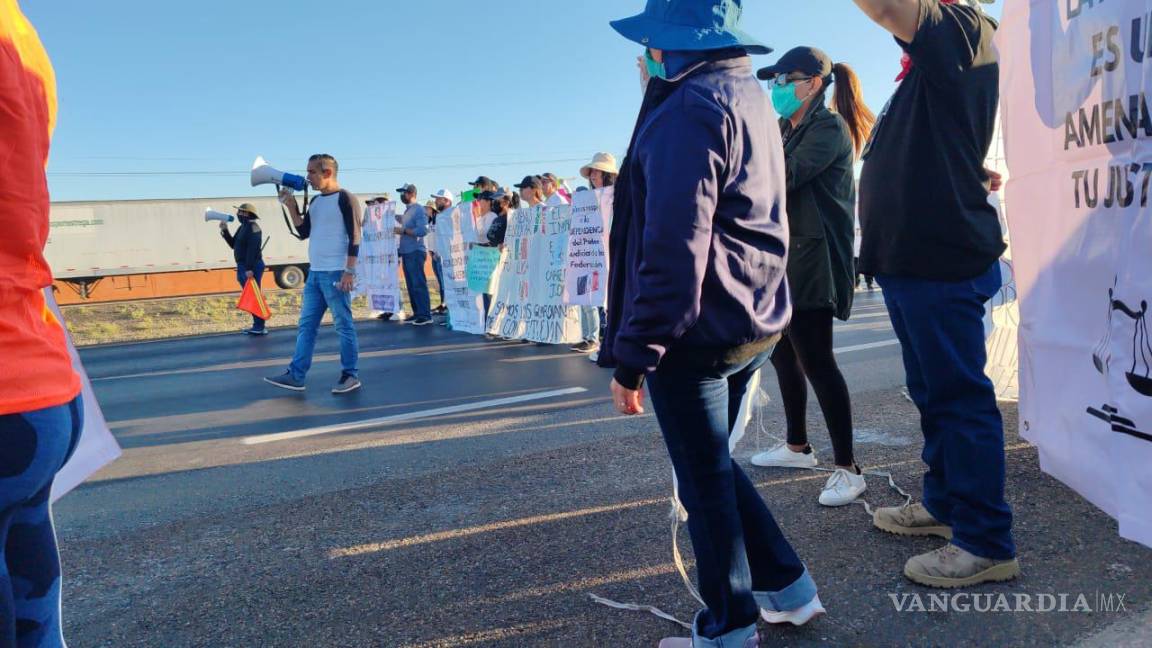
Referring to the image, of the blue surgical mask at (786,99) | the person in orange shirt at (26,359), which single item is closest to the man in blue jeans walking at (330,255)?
the blue surgical mask at (786,99)

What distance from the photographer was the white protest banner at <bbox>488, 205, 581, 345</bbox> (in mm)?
9445

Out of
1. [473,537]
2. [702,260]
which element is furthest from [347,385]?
[702,260]

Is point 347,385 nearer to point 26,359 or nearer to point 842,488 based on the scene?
point 842,488

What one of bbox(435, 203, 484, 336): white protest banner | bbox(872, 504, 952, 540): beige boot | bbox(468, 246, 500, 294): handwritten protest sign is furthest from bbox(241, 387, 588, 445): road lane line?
bbox(435, 203, 484, 336): white protest banner

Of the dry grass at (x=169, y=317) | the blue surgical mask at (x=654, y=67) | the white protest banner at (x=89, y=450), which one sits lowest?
the dry grass at (x=169, y=317)

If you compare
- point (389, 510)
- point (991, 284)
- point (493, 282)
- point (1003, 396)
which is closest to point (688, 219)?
point (991, 284)

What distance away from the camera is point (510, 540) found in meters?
3.16

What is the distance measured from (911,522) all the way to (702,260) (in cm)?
182

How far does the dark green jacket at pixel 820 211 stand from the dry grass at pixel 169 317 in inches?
488

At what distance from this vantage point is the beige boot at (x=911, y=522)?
298cm

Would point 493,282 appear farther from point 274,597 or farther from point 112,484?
point 274,597

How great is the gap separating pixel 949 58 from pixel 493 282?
347 inches
